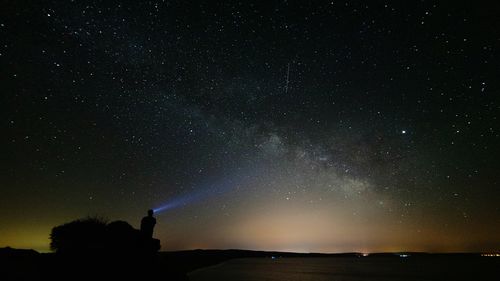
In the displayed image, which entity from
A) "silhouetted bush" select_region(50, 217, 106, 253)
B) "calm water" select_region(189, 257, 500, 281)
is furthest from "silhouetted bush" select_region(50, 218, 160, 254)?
"calm water" select_region(189, 257, 500, 281)

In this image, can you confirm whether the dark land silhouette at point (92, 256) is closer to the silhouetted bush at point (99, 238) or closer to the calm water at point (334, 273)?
the silhouetted bush at point (99, 238)

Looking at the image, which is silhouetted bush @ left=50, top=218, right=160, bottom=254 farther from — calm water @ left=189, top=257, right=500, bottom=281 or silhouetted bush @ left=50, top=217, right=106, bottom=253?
calm water @ left=189, top=257, right=500, bottom=281

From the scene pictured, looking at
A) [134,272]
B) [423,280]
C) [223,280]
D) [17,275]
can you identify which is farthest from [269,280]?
[17,275]

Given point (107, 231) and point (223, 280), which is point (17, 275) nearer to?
point (107, 231)

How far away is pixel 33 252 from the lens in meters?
15.5

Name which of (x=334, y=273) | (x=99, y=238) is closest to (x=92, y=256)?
(x=99, y=238)

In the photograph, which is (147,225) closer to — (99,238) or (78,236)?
(99,238)

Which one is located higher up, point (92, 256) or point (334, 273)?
point (92, 256)

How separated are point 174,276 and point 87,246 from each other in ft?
13.9

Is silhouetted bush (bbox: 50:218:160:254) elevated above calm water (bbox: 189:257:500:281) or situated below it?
above

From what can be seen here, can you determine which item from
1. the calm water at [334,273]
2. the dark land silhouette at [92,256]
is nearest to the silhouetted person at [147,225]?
the dark land silhouette at [92,256]

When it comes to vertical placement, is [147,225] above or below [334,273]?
above

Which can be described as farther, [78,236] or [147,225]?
[147,225]

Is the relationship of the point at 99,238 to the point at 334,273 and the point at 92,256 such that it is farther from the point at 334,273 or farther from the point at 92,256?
the point at 334,273
